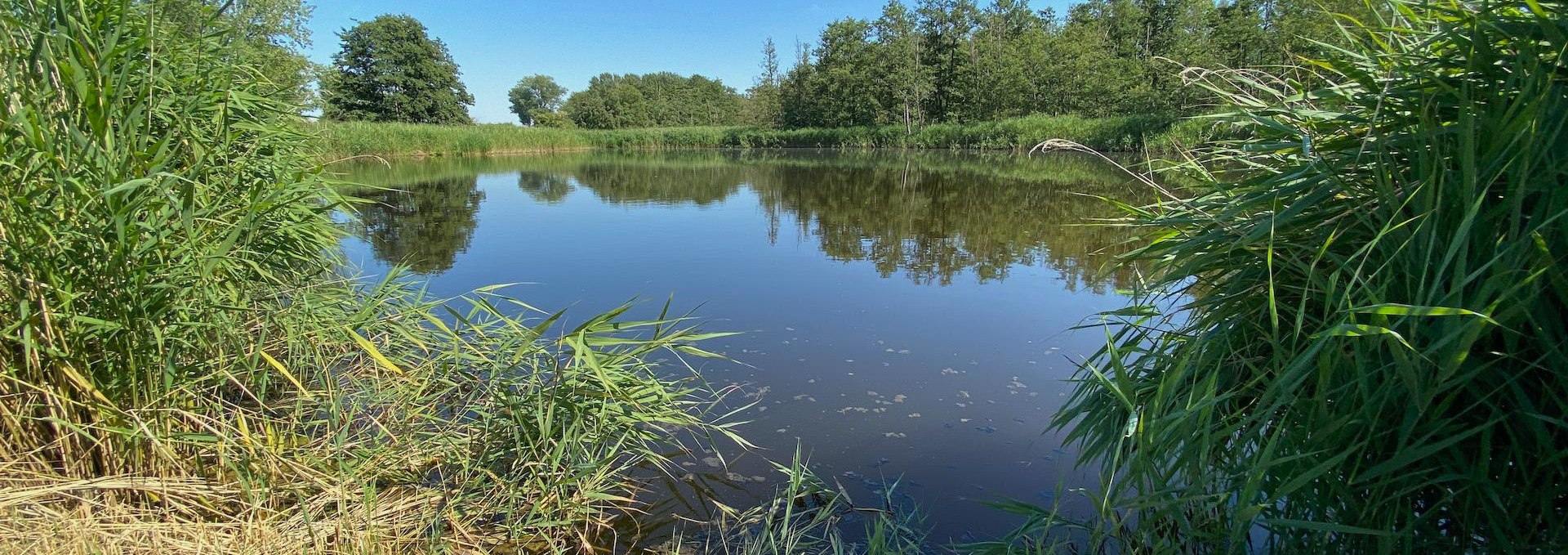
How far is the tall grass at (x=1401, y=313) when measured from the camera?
1491 mm

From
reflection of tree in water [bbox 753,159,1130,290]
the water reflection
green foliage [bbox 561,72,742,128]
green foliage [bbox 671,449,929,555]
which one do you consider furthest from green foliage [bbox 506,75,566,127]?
green foliage [bbox 671,449,929,555]

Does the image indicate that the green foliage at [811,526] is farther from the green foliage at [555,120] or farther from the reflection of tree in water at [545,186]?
the green foliage at [555,120]

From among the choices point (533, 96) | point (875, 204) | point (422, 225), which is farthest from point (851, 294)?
point (533, 96)

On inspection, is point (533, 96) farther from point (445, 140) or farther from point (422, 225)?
point (422, 225)

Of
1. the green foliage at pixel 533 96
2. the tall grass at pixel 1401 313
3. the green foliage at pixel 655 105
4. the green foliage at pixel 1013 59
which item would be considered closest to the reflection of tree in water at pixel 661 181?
the tall grass at pixel 1401 313

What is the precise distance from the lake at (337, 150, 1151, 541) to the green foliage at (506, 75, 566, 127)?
96.0 m

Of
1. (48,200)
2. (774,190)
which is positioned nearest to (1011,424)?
(48,200)

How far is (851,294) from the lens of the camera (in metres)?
6.96

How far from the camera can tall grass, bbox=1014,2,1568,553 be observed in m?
1.49

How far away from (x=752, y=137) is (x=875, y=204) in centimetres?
3623

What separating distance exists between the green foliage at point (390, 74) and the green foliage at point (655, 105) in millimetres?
19821

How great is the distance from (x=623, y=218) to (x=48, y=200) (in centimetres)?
1049

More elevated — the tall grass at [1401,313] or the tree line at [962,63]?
the tree line at [962,63]

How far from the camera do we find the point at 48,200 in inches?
85.0
